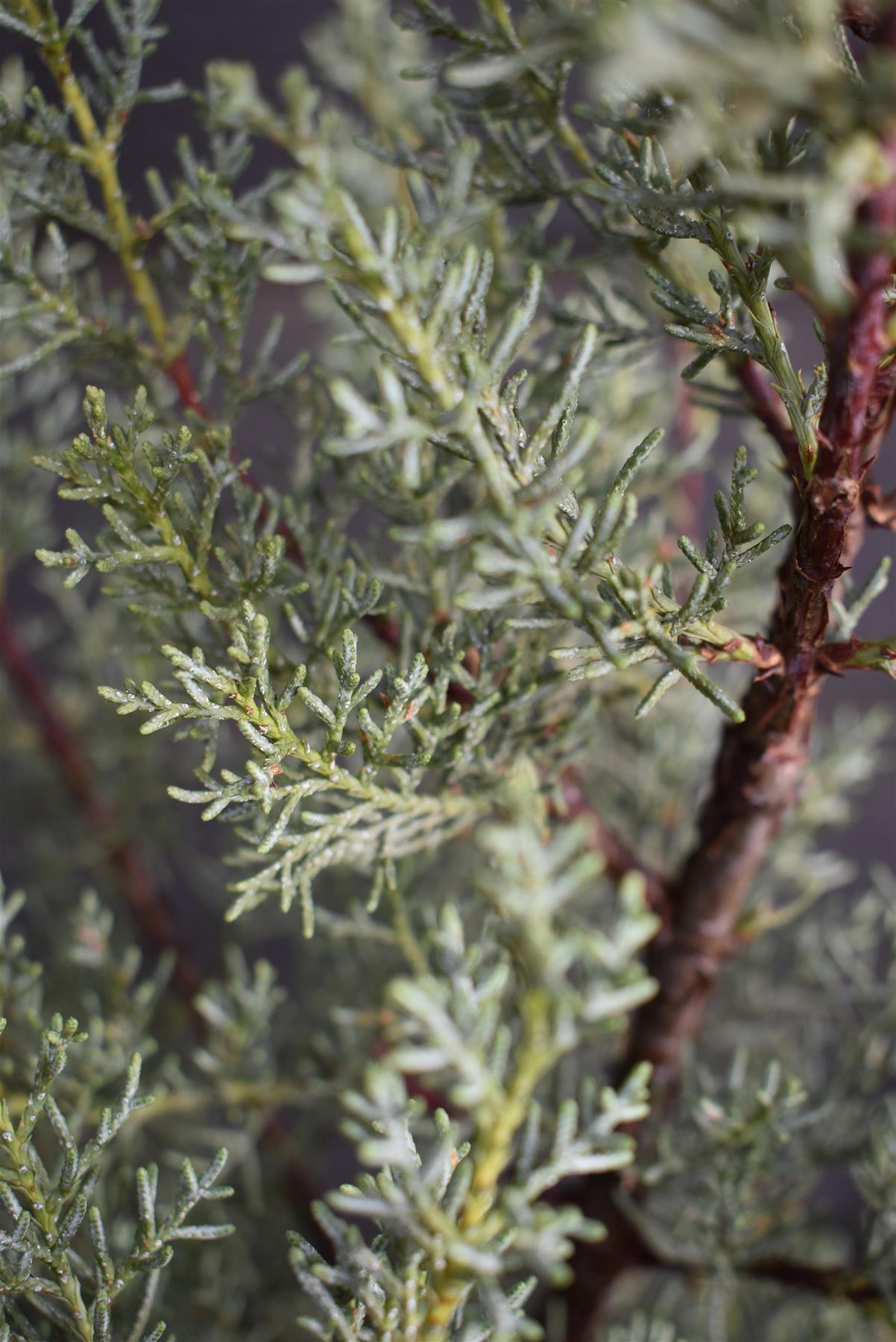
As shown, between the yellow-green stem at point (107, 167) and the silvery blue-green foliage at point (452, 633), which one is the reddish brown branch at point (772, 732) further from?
the yellow-green stem at point (107, 167)

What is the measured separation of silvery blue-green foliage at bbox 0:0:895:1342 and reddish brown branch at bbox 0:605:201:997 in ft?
0.24

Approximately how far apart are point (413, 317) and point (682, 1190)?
1.66 feet

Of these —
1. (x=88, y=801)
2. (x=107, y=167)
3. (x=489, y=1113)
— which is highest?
(x=107, y=167)

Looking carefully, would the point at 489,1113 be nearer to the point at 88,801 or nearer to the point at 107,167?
the point at 107,167

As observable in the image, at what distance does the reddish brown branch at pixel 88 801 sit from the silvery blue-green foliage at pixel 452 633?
0.07 m

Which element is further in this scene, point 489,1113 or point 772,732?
point 772,732

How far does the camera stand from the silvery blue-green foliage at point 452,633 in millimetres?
288

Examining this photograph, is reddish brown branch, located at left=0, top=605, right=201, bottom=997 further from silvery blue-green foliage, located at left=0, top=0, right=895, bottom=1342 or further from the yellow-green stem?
the yellow-green stem

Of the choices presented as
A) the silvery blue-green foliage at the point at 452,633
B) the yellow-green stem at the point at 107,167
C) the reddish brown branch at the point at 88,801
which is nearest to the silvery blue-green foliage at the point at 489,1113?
the silvery blue-green foliage at the point at 452,633

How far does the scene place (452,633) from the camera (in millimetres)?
423

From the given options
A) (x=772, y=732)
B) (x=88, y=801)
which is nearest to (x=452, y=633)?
(x=772, y=732)

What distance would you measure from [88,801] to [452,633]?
55 cm

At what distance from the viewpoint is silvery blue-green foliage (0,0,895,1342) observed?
0.29 metres

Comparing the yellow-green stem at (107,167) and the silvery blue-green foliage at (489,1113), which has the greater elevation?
the yellow-green stem at (107,167)
